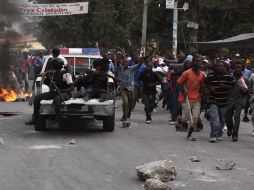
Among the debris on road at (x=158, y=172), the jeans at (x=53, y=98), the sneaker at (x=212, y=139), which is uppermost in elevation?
the jeans at (x=53, y=98)

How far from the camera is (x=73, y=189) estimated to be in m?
6.48

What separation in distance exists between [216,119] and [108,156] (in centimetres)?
313

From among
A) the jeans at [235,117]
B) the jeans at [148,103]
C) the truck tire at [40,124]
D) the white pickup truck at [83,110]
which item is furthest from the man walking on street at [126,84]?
the jeans at [235,117]

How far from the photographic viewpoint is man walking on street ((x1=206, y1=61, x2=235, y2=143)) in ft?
37.2

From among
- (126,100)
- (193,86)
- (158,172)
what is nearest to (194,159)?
(158,172)

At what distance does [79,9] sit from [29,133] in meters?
11.4

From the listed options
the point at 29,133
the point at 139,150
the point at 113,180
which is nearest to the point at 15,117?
the point at 29,133

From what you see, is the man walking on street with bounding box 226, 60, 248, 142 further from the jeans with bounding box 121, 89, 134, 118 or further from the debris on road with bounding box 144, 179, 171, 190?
the debris on road with bounding box 144, 179, 171, 190

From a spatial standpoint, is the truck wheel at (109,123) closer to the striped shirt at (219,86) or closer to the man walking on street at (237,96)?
the striped shirt at (219,86)

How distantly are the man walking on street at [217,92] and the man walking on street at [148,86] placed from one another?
3.10 m

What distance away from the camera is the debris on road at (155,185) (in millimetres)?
6398

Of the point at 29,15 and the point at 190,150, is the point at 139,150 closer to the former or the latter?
the point at 190,150

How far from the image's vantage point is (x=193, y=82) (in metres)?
11.6

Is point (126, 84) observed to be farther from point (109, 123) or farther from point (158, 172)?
point (158, 172)
